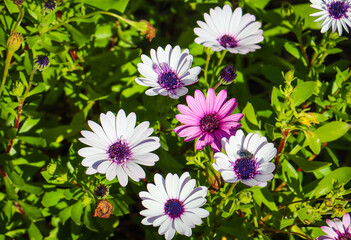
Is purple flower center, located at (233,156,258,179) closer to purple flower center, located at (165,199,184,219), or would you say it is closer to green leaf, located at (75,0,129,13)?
purple flower center, located at (165,199,184,219)

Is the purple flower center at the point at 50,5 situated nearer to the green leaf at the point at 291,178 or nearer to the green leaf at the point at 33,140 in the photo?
the green leaf at the point at 33,140

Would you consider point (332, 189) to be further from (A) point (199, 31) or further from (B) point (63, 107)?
(B) point (63, 107)

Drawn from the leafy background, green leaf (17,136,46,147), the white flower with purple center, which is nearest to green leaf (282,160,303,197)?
the leafy background

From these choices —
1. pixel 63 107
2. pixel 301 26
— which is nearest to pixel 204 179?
pixel 301 26

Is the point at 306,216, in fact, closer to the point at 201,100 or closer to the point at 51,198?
the point at 201,100

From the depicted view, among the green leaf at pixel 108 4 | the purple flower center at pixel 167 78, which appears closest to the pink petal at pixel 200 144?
the purple flower center at pixel 167 78

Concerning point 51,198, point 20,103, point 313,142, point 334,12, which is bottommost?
point 51,198

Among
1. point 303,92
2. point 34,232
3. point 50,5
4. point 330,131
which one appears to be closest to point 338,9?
point 303,92
